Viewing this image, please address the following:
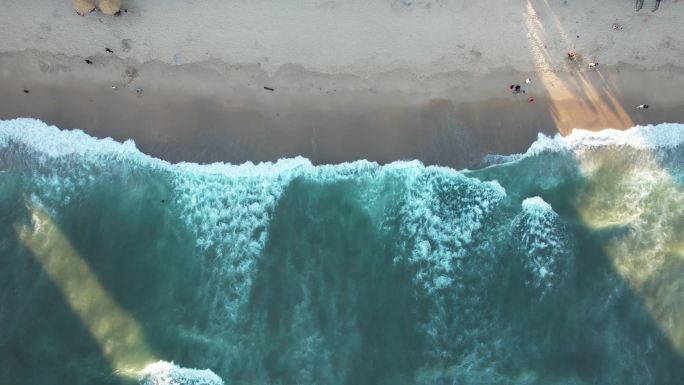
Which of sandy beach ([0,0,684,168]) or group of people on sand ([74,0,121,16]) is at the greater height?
group of people on sand ([74,0,121,16])

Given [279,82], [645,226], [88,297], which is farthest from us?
[279,82]

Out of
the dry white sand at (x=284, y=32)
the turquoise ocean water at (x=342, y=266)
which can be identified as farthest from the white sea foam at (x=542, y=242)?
the dry white sand at (x=284, y=32)

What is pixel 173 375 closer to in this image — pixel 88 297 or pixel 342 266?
pixel 88 297

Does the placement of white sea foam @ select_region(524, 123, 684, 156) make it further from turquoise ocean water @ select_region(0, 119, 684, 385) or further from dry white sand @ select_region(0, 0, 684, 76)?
dry white sand @ select_region(0, 0, 684, 76)

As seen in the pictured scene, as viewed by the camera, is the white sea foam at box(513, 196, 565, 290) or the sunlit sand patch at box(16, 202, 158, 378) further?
the white sea foam at box(513, 196, 565, 290)

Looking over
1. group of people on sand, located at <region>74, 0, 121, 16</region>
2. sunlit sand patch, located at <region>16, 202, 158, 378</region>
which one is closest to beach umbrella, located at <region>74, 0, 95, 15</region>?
group of people on sand, located at <region>74, 0, 121, 16</region>

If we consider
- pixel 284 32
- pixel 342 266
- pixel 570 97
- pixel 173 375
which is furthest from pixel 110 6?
pixel 570 97
